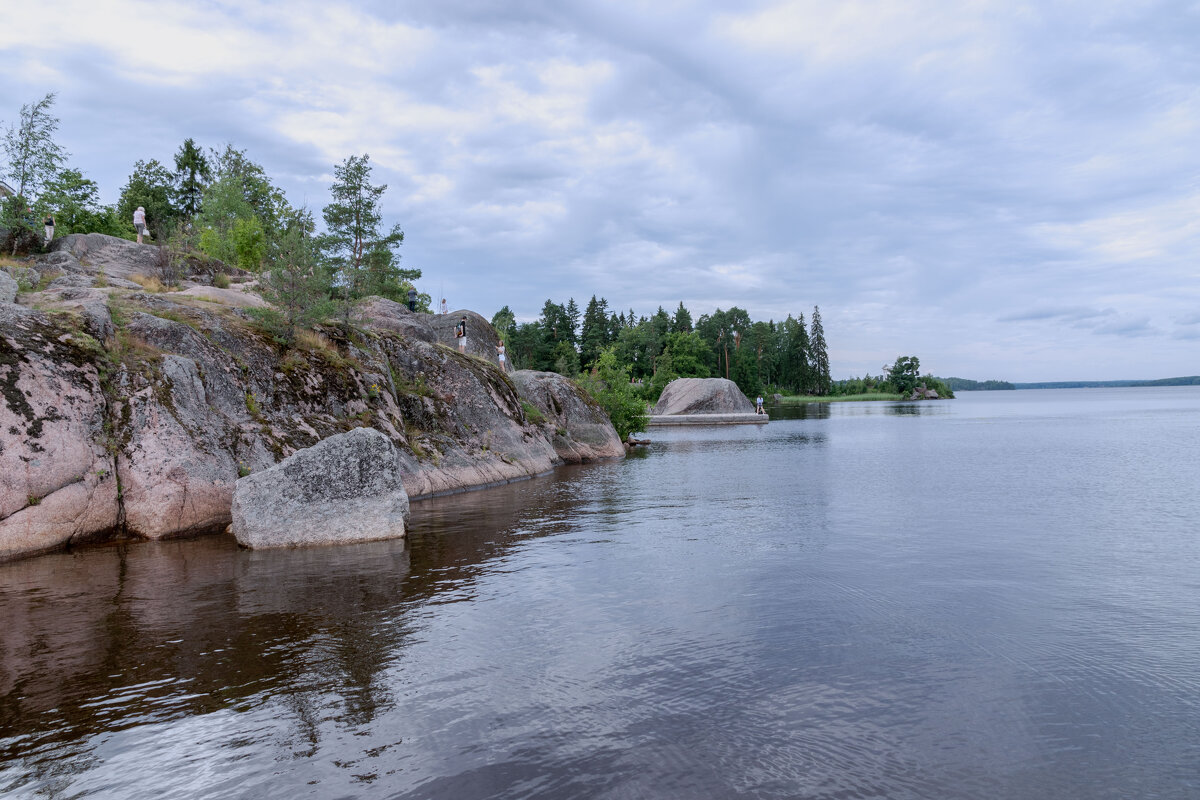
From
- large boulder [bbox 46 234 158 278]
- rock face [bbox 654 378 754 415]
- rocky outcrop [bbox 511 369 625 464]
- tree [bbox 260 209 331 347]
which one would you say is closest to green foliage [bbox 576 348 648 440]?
rocky outcrop [bbox 511 369 625 464]

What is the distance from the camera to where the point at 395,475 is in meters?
16.3

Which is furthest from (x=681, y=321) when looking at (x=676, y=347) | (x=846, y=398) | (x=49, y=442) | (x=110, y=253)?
(x=49, y=442)

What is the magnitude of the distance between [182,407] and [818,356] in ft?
543

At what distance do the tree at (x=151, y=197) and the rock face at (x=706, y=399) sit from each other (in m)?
60.7

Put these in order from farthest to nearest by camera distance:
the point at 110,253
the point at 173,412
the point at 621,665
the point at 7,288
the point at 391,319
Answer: the point at 110,253 < the point at 391,319 < the point at 7,288 < the point at 173,412 < the point at 621,665

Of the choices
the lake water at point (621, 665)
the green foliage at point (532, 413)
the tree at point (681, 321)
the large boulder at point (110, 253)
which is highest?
the tree at point (681, 321)

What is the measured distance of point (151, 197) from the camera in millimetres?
70125

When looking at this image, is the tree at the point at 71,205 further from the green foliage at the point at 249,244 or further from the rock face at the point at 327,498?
the rock face at the point at 327,498

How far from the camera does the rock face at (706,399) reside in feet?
290

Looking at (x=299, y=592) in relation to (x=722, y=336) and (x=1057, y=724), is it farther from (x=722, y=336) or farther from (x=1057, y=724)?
(x=722, y=336)

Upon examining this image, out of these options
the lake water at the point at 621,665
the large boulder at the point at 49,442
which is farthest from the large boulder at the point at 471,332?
the lake water at the point at 621,665

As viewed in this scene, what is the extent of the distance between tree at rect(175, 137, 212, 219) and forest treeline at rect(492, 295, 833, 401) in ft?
136

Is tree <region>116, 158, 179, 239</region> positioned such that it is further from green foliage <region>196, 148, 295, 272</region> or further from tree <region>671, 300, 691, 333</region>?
tree <region>671, 300, 691, 333</region>

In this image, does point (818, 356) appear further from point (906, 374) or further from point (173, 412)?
point (173, 412)
